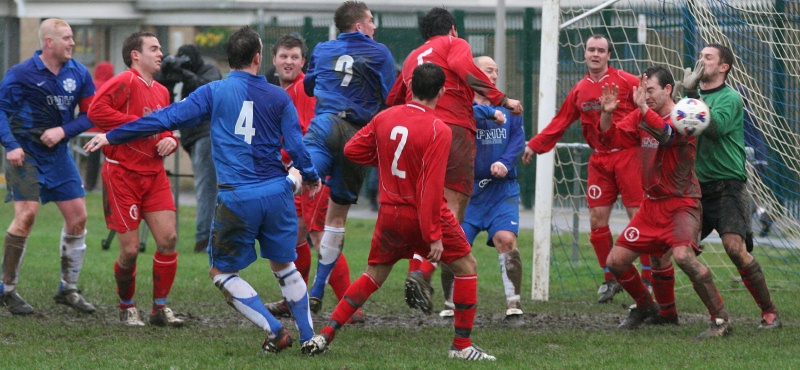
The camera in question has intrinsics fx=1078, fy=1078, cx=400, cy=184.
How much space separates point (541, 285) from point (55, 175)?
4.32 metres

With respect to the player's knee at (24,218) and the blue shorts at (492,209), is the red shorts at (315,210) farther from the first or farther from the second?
the player's knee at (24,218)

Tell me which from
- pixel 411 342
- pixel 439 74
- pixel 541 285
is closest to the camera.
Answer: pixel 439 74

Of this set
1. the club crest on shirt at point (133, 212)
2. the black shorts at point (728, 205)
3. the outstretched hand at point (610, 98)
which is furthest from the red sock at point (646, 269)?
the club crest on shirt at point (133, 212)

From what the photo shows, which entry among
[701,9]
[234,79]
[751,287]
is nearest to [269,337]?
[234,79]

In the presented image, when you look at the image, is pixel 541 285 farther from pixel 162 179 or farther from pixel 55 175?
pixel 55 175

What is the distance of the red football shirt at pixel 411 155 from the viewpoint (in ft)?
20.9

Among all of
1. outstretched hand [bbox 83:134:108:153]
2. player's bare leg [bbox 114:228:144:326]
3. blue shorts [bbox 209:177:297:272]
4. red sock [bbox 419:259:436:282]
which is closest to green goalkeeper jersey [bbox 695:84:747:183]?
red sock [bbox 419:259:436:282]

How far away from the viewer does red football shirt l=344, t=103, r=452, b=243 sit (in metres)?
6.36

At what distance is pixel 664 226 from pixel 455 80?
71.0 inches

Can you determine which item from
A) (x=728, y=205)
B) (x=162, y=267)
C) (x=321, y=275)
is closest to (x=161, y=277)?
(x=162, y=267)

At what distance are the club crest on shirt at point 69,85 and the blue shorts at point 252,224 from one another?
2.60 meters

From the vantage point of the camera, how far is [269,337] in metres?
6.71

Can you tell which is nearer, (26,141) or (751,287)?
(751,287)

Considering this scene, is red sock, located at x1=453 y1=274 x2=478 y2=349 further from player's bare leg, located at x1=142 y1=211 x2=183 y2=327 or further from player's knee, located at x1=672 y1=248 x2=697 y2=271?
player's bare leg, located at x1=142 y1=211 x2=183 y2=327
